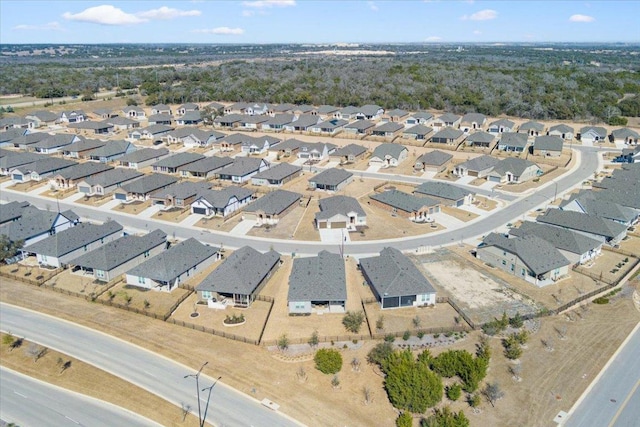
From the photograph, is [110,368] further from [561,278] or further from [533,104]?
[533,104]

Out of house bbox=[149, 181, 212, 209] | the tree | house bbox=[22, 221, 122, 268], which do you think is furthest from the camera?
house bbox=[149, 181, 212, 209]

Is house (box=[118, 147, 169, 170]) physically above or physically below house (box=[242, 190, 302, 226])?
above

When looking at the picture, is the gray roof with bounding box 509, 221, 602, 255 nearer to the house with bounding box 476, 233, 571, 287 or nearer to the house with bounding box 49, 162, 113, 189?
the house with bounding box 476, 233, 571, 287

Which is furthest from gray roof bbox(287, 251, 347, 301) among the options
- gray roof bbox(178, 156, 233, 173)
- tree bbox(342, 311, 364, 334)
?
gray roof bbox(178, 156, 233, 173)

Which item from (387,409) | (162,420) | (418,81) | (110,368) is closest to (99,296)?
(110,368)

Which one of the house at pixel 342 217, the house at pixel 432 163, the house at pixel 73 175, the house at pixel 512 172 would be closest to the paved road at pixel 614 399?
the house at pixel 342 217

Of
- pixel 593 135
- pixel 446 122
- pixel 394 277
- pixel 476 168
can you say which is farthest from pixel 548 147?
pixel 394 277

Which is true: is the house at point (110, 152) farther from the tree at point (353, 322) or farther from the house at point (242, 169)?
the tree at point (353, 322)
